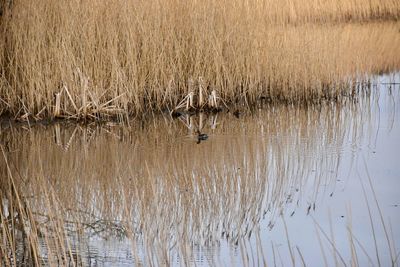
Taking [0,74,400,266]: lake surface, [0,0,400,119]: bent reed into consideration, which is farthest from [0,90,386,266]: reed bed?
[0,0,400,119]: bent reed

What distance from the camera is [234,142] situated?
5906 millimetres

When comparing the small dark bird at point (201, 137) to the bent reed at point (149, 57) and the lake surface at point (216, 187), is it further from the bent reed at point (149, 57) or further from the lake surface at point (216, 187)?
the bent reed at point (149, 57)

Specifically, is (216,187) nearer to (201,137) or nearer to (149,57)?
(201,137)

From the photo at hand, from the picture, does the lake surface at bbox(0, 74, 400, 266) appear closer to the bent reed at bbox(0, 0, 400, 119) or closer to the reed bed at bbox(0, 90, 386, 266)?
the reed bed at bbox(0, 90, 386, 266)

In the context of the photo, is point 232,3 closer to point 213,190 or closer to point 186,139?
point 186,139

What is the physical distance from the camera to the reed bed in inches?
139

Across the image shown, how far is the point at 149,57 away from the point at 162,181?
218cm

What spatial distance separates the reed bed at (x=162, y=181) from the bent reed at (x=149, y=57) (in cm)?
25

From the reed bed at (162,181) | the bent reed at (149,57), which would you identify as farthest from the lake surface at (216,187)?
the bent reed at (149,57)

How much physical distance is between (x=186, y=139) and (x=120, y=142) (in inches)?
18.2

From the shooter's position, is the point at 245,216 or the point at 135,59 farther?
the point at 135,59

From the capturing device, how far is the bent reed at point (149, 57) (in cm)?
640

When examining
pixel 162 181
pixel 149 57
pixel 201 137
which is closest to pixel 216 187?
pixel 162 181

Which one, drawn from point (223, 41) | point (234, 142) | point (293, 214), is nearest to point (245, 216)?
point (293, 214)
